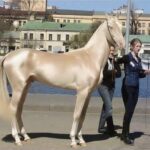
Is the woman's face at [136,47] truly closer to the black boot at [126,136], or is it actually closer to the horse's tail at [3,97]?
the black boot at [126,136]

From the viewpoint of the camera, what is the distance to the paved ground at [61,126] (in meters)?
10.3

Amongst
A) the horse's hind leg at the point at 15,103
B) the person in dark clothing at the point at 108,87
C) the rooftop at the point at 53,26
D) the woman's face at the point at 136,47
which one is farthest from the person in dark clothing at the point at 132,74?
the rooftop at the point at 53,26

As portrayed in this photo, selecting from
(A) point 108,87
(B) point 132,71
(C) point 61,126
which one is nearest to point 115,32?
(B) point 132,71

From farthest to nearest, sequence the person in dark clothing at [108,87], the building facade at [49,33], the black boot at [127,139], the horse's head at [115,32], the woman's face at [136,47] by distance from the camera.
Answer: the building facade at [49,33] < the person in dark clothing at [108,87] < the black boot at [127,139] < the woman's face at [136,47] < the horse's head at [115,32]

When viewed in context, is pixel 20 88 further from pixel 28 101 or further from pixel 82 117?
pixel 28 101

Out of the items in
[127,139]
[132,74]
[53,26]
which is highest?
[132,74]

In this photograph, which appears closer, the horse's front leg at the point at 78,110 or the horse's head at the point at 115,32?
the horse's front leg at the point at 78,110

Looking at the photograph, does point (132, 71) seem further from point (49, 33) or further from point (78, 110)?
point (49, 33)

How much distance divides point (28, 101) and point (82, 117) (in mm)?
6499

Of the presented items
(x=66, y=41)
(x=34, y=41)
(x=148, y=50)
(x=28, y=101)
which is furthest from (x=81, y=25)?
Result: (x=28, y=101)

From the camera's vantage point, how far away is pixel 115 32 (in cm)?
1013

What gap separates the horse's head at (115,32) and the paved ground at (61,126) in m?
1.81

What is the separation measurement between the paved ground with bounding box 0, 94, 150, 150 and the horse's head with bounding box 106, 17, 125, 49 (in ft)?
5.94

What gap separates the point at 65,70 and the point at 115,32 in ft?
3.58
